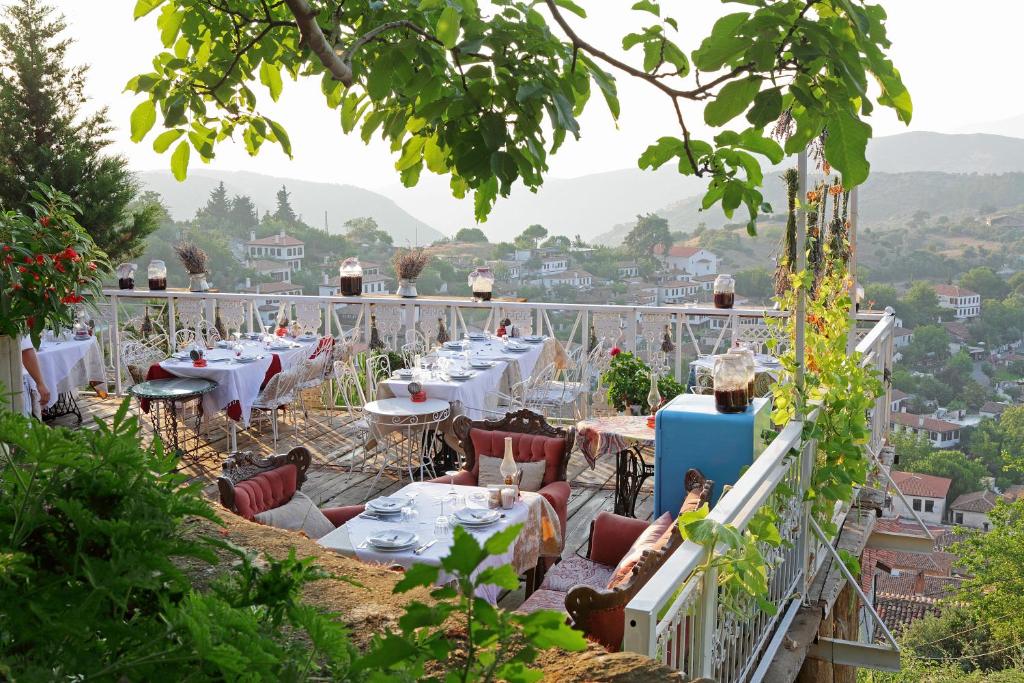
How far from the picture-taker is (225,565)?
97 centimetres

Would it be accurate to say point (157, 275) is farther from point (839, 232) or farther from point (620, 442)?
point (839, 232)

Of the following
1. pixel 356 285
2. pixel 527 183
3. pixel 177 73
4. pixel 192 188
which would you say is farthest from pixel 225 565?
pixel 192 188

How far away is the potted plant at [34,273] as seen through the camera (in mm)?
3461

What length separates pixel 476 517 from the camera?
419 centimetres

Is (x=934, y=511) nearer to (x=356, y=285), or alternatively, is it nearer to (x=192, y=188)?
(x=356, y=285)

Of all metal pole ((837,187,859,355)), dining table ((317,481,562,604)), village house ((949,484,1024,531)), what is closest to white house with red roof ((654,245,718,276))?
metal pole ((837,187,859,355))

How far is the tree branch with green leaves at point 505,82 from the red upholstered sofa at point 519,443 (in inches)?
139

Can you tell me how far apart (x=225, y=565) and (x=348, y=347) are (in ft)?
25.0

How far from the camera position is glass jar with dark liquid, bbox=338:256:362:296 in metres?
9.42

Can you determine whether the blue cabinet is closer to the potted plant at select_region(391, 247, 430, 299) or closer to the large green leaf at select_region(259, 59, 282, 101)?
the large green leaf at select_region(259, 59, 282, 101)

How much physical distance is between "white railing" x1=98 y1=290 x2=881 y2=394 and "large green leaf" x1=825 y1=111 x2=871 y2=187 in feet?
23.8

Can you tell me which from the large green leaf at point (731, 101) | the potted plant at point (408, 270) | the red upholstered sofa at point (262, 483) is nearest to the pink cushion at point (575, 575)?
the red upholstered sofa at point (262, 483)

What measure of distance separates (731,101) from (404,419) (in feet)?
18.3

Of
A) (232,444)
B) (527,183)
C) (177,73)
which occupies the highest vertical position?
(177,73)
